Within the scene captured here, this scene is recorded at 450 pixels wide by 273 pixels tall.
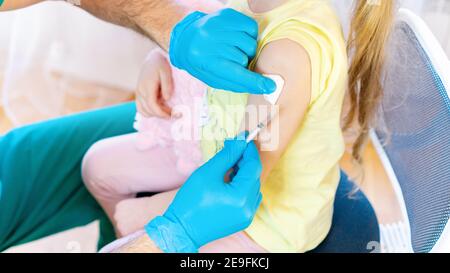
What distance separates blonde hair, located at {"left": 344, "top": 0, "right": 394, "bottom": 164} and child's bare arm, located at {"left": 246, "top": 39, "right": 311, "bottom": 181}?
0.14 m

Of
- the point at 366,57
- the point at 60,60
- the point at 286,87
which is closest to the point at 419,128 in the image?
the point at 366,57

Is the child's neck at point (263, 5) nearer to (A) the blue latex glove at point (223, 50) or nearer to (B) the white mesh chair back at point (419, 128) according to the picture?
(A) the blue latex glove at point (223, 50)

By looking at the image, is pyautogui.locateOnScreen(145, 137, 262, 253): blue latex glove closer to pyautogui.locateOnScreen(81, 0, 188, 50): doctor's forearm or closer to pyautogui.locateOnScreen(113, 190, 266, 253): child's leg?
pyautogui.locateOnScreen(113, 190, 266, 253): child's leg

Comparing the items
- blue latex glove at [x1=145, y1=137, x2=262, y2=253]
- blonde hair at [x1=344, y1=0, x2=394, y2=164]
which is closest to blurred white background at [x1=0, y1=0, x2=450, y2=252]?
blonde hair at [x1=344, y1=0, x2=394, y2=164]

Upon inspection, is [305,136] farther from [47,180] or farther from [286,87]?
[47,180]

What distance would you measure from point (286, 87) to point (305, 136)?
0.12 meters

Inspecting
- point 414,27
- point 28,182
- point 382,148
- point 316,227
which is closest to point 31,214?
point 28,182

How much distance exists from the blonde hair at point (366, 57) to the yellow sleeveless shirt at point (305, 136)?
0.05m

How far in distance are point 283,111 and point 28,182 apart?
715 mm

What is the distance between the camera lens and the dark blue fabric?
98 cm

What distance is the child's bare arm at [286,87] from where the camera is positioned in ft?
2.57

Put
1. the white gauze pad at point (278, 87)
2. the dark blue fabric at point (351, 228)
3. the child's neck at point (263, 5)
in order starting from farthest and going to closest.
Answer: the dark blue fabric at point (351, 228) < the child's neck at point (263, 5) < the white gauze pad at point (278, 87)

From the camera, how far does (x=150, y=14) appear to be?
3.47 feet

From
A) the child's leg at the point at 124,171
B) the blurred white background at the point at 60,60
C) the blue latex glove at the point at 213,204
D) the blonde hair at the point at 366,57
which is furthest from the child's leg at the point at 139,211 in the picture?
the blurred white background at the point at 60,60
